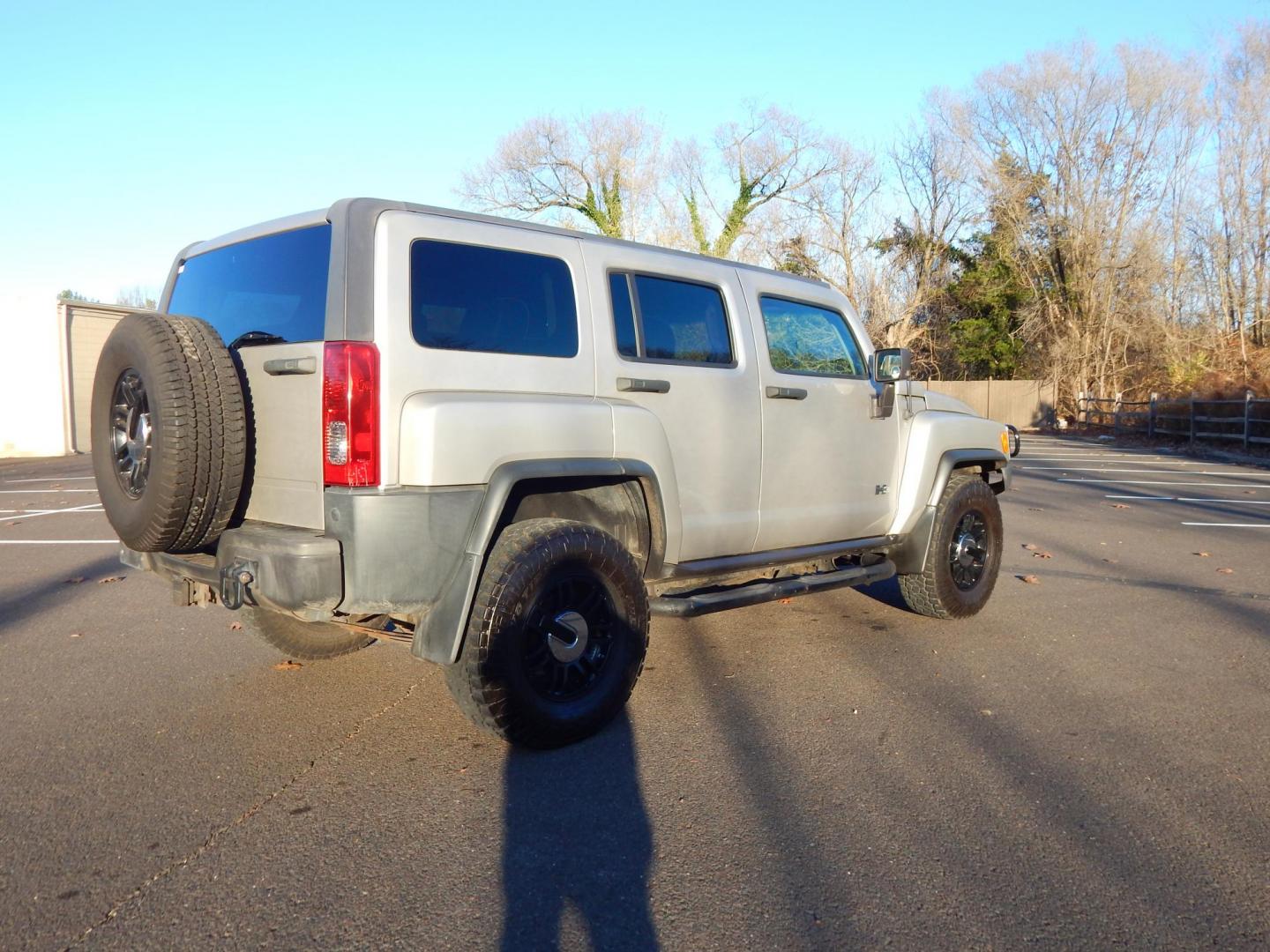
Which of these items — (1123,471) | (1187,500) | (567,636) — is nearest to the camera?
(567,636)

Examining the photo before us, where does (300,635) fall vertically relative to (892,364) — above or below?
below

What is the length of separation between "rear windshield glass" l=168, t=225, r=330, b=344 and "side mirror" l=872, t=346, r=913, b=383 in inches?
126

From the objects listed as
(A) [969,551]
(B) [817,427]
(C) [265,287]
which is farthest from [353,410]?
(A) [969,551]

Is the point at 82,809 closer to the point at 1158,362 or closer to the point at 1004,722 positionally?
the point at 1004,722

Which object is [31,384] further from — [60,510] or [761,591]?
[761,591]

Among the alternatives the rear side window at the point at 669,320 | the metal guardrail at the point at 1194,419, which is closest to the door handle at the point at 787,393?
the rear side window at the point at 669,320

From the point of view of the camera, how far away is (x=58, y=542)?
31.7 feet

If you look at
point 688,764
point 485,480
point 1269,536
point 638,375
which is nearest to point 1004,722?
point 688,764

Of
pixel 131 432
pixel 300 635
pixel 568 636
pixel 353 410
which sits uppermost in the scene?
pixel 353 410

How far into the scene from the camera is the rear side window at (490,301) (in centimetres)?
387

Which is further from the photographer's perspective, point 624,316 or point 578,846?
point 624,316

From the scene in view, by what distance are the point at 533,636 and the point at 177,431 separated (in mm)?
1516

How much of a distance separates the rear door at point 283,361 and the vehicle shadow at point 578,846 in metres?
1.28

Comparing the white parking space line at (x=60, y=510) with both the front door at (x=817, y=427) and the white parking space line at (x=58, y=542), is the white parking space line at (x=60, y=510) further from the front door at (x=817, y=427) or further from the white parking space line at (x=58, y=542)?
the front door at (x=817, y=427)
